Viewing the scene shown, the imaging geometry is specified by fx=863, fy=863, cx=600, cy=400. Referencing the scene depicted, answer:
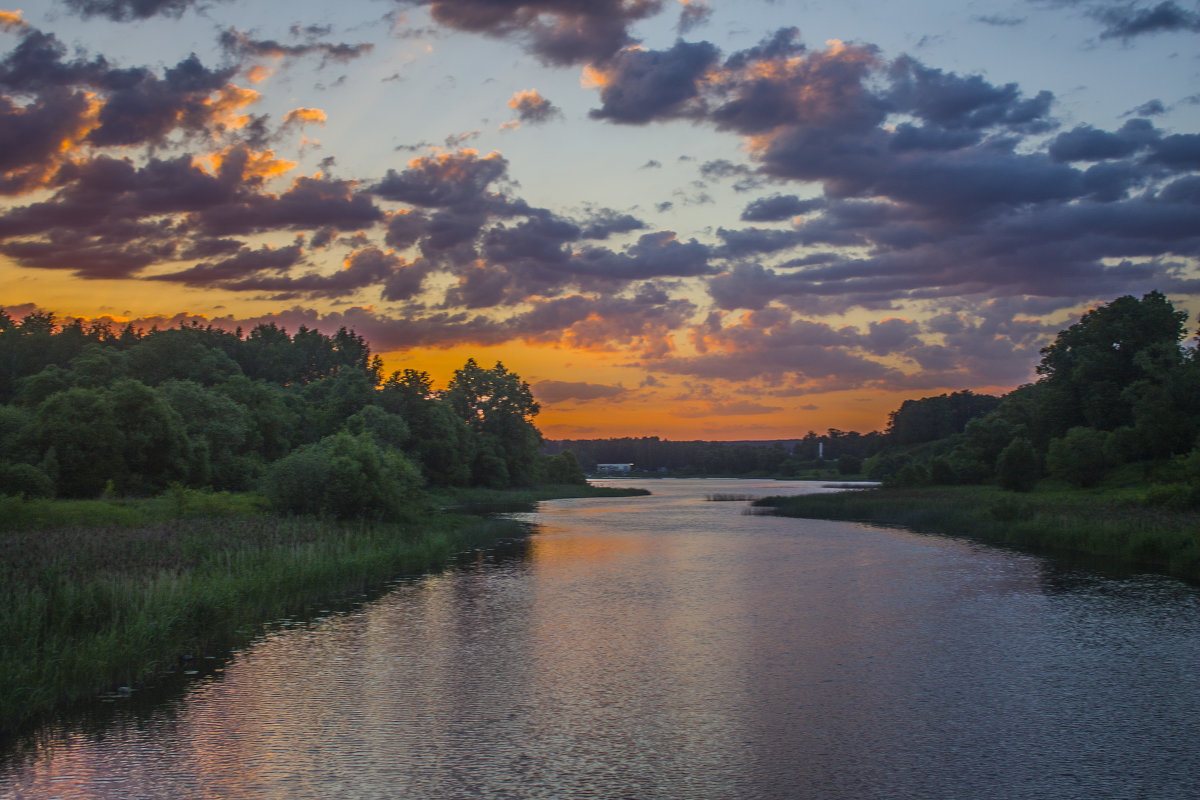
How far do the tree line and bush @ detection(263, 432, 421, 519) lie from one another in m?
0.07

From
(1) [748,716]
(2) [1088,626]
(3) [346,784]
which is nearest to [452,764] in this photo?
(3) [346,784]

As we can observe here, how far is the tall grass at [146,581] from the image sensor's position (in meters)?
17.1

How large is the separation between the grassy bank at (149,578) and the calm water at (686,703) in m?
1.65

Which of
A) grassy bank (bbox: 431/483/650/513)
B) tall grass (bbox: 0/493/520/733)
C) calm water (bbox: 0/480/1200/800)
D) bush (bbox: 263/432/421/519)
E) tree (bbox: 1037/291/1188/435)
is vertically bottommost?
grassy bank (bbox: 431/483/650/513)

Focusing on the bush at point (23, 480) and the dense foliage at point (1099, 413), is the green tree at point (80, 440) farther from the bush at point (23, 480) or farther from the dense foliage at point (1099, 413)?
the dense foliage at point (1099, 413)

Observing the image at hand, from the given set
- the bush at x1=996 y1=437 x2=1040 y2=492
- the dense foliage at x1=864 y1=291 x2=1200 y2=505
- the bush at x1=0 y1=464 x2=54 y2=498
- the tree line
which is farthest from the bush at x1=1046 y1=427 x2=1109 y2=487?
the bush at x1=0 y1=464 x2=54 y2=498

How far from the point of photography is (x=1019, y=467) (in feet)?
256

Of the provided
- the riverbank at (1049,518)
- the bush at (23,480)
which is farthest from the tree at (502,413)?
the bush at (23,480)

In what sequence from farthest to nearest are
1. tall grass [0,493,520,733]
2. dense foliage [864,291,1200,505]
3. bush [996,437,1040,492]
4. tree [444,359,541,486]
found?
tree [444,359,541,486], bush [996,437,1040,492], dense foliage [864,291,1200,505], tall grass [0,493,520,733]

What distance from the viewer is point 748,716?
16.8 meters

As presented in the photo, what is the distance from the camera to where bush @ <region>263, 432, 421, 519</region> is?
45656 millimetres

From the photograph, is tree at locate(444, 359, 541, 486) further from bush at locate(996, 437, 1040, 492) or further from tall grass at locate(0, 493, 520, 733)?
tall grass at locate(0, 493, 520, 733)

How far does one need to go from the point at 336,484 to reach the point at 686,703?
32.1m

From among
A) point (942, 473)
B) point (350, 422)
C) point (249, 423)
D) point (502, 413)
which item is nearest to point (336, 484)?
point (249, 423)
